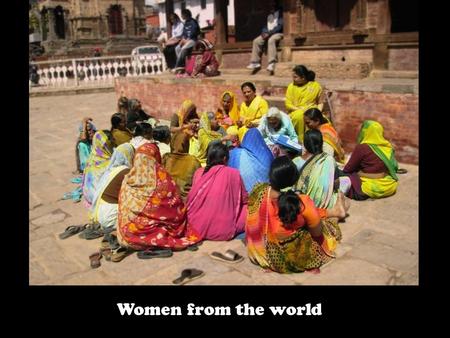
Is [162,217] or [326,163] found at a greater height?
[326,163]

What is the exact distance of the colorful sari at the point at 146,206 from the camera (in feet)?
13.4

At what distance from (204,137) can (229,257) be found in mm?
2552

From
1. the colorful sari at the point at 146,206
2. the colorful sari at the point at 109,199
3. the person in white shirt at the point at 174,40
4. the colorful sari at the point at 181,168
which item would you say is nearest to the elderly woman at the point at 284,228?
the colorful sari at the point at 146,206

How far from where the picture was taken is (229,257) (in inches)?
153

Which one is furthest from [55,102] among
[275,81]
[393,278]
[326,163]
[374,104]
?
[393,278]

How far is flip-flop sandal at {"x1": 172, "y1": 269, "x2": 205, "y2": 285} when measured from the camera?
3.60m

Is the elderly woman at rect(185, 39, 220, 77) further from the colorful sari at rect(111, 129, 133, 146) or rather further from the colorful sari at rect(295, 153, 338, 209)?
the colorful sari at rect(295, 153, 338, 209)

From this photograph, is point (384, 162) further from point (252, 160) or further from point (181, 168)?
point (181, 168)

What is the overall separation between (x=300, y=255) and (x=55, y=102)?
14586 millimetres

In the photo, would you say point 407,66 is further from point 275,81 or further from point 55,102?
point 55,102

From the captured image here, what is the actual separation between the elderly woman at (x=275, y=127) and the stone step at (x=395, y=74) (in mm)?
3548

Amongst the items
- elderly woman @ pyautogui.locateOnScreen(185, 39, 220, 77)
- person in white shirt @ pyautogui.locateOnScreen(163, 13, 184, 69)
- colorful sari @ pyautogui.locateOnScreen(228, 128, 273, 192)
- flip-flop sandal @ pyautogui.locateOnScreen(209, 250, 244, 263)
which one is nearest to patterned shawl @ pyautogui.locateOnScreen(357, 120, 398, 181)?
colorful sari @ pyautogui.locateOnScreen(228, 128, 273, 192)

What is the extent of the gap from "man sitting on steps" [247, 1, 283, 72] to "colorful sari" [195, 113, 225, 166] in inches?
177

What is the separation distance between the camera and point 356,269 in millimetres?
3619
